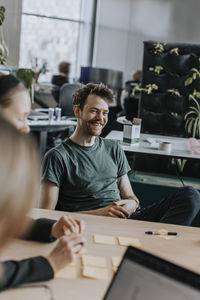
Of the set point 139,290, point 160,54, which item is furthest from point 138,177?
point 139,290

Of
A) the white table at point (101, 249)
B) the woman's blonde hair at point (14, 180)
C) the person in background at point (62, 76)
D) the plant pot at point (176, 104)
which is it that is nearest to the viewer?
the woman's blonde hair at point (14, 180)

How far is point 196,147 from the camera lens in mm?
3592

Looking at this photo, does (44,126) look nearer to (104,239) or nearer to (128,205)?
(128,205)

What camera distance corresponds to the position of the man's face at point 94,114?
2.48 metres

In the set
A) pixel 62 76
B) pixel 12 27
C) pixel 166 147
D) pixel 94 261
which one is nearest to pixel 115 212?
pixel 94 261

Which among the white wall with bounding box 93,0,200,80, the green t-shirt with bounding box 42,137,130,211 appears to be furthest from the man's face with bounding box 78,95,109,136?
the white wall with bounding box 93,0,200,80

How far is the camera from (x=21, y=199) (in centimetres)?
52

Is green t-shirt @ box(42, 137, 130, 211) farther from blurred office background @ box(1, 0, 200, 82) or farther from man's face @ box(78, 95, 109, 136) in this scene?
blurred office background @ box(1, 0, 200, 82)

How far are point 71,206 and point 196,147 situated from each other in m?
1.59

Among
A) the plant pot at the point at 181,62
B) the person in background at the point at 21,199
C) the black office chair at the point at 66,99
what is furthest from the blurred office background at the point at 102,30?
the person in background at the point at 21,199

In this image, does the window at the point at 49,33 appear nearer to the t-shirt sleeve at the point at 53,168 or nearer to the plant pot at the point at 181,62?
the plant pot at the point at 181,62

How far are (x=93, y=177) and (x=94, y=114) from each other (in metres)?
0.39

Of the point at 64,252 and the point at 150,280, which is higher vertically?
the point at 150,280

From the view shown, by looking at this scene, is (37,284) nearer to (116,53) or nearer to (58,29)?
(58,29)
